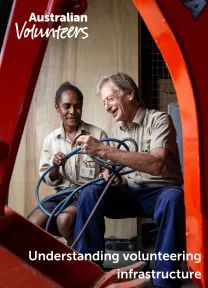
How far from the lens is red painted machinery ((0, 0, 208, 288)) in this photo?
76 centimetres

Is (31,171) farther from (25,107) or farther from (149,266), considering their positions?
(25,107)

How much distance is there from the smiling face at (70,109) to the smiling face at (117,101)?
34 centimetres

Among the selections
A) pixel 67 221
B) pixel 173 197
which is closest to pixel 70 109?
pixel 67 221

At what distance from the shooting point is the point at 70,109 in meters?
3.22

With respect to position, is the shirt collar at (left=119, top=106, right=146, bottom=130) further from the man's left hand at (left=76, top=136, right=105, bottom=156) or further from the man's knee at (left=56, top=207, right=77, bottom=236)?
the man's knee at (left=56, top=207, right=77, bottom=236)

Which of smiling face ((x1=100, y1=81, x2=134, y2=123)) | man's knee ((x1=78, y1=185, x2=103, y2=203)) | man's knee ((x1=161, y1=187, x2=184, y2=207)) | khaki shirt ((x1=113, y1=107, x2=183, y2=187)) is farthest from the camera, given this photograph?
smiling face ((x1=100, y1=81, x2=134, y2=123))

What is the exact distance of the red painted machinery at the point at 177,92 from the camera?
0.76 m

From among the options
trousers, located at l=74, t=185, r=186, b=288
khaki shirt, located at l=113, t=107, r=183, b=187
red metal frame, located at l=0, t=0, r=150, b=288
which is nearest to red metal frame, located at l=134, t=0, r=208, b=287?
red metal frame, located at l=0, t=0, r=150, b=288

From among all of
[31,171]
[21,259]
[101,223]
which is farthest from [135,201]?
[21,259]

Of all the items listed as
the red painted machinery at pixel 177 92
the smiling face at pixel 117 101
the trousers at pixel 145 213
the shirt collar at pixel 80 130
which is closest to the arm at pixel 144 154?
the trousers at pixel 145 213

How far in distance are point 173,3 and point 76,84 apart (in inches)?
98.1

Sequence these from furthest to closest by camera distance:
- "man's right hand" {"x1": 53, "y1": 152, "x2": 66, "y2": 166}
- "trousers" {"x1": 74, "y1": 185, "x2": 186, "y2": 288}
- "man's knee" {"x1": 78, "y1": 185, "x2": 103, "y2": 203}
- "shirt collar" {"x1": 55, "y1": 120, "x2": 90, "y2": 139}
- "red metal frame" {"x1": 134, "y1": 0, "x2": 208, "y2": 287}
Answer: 1. "shirt collar" {"x1": 55, "y1": 120, "x2": 90, "y2": 139}
2. "man's right hand" {"x1": 53, "y1": 152, "x2": 66, "y2": 166}
3. "man's knee" {"x1": 78, "y1": 185, "x2": 103, "y2": 203}
4. "trousers" {"x1": 74, "y1": 185, "x2": 186, "y2": 288}
5. "red metal frame" {"x1": 134, "y1": 0, "x2": 208, "y2": 287}

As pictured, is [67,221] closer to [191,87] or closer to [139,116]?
[139,116]

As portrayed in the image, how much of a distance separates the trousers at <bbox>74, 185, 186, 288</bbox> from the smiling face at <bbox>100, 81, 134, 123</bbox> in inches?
20.9
